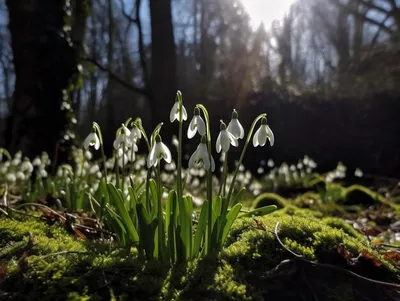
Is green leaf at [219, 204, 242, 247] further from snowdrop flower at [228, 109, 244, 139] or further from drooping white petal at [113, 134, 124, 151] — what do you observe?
drooping white petal at [113, 134, 124, 151]

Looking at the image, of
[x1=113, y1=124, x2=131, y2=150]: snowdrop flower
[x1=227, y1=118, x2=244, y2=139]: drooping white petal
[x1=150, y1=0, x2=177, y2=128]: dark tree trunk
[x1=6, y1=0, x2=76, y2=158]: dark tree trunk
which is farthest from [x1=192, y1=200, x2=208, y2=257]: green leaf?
[x1=150, y1=0, x2=177, y2=128]: dark tree trunk

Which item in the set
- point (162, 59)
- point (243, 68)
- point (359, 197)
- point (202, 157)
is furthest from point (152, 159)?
point (243, 68)

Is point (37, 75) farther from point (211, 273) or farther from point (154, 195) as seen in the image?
point (211, 273)

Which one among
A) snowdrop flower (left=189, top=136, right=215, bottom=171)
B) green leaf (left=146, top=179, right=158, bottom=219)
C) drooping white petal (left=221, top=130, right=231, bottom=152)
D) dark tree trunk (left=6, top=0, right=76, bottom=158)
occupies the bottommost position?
green leaf (left=146, top=179, right=158, bottom=219)

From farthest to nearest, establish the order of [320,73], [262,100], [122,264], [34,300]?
1. [320,73]
2. [262,100]
3. [122,264]
4. [34,300]

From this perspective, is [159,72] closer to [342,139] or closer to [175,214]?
[342,139]

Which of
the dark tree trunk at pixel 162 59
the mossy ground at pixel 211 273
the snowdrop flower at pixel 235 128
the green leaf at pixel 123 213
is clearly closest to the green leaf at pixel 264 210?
the mossy ground at pixel 211 273

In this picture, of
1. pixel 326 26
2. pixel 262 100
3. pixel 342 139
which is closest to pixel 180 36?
pixel 326 26
